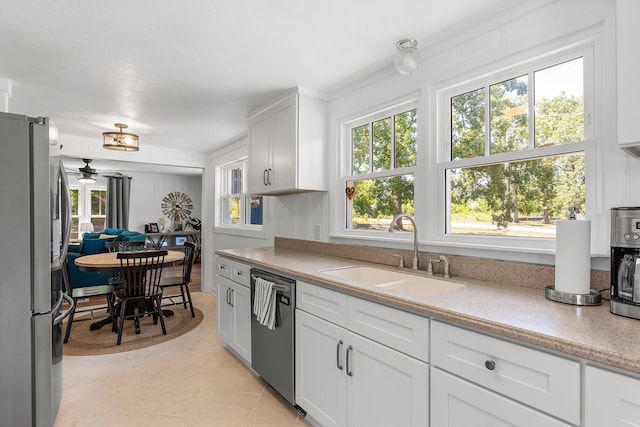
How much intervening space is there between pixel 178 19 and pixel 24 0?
0.68 metres

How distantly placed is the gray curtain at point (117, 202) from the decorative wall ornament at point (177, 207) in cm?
91

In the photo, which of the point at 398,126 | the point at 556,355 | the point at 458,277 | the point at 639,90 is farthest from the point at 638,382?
the point at 398,126

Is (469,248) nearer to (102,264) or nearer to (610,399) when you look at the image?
(610,399)

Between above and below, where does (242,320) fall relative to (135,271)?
below

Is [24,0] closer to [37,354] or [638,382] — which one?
[37,354]

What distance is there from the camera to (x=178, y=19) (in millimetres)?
1724

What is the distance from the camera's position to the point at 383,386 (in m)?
1.44

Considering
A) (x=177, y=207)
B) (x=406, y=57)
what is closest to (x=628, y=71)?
(x=406, y=57)

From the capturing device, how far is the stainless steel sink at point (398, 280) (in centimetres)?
177

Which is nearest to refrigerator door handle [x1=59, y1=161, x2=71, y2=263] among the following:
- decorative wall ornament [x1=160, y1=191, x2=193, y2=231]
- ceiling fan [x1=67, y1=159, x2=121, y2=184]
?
ceiling fan [x1=67, y1=159, x2=121, y2=184]

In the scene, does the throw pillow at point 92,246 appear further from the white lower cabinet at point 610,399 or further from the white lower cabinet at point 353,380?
the white lower cabinet at point 610,399

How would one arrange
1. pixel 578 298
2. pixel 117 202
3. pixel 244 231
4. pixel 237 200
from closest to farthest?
pixel 578 298
pixel 244 231
pixel 237 200
pixel 117 202

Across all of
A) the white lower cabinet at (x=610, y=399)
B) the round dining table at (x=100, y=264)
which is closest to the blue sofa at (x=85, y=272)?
the round dining table at (x=100, y=264)

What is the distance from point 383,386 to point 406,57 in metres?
1.64
